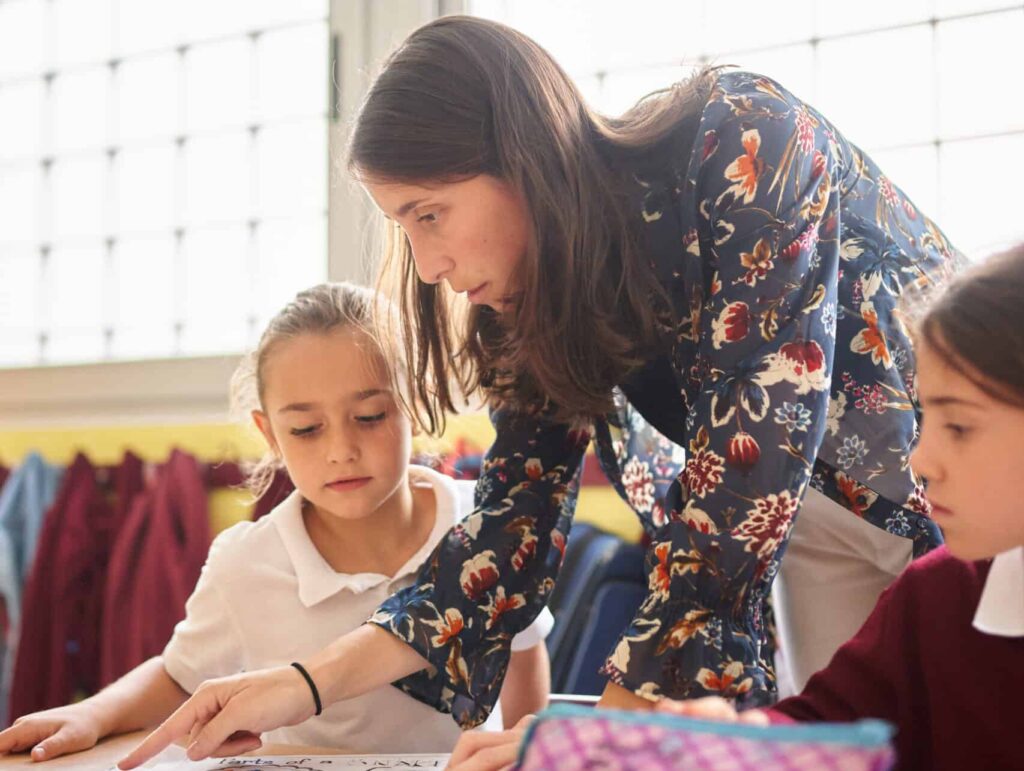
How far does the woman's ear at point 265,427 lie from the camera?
1.47 metres

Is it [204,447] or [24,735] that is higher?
[204,447]

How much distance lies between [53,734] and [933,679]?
83 cm

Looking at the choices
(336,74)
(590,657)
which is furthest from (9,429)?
(590,657)

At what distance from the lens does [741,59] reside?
7.10ft

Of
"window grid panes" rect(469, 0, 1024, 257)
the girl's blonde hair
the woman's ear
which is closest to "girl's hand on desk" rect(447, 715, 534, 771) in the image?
the girl's blonde hair

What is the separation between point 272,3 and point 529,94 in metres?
1.81

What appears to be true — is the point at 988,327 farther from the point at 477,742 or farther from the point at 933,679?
the point at 477,742

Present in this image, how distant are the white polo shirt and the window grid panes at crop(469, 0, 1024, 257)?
1015 millimetres

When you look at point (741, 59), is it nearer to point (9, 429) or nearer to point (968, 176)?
point (968, 176)

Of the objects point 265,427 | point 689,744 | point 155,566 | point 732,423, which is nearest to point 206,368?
point 155,566

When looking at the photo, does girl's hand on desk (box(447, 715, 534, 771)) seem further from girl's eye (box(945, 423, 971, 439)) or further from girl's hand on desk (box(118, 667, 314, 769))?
girl's eye (box(945, 423, 971, 439))

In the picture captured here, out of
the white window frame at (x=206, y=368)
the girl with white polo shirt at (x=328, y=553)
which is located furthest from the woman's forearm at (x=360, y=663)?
the white window frame at (x=206, y=368)

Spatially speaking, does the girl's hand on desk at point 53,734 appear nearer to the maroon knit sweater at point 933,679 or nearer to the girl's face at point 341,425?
the girl's face at point 341,425

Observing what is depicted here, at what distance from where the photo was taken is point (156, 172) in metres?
2.80
